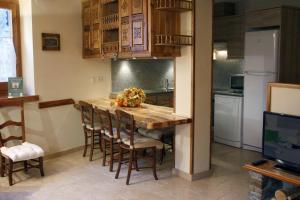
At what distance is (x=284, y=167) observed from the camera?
268 cm

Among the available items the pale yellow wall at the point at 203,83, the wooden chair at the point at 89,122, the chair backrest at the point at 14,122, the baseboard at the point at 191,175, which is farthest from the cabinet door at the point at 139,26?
the chair backrest at the point at 14,122

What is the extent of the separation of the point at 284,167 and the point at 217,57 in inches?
162

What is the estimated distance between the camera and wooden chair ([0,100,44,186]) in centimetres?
385

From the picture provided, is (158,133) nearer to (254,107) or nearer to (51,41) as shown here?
(254,107)

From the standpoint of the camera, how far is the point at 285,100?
2883 mm

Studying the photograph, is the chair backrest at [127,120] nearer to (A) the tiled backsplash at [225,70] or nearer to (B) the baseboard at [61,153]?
(B) the baseboard at [61,153]

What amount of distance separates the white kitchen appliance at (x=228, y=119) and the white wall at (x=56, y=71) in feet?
6.86

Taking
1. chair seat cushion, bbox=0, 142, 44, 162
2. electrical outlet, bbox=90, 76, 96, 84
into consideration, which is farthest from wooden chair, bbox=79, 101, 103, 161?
chair seat cushion, bbox=0, 142, 44, 162

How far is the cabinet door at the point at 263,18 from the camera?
4.81 metres

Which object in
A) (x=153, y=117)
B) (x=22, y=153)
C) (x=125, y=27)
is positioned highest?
(x=125, y=27)

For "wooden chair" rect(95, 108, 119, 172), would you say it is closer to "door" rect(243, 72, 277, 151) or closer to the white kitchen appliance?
the white kitchen appliance

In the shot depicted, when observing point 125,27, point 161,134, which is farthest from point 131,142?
point 125,27

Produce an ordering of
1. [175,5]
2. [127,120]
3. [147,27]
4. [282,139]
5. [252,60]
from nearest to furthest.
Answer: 1. [282,139]
2. [175,5]
3. [147,27]
4. [127,120]
5. [252,60]

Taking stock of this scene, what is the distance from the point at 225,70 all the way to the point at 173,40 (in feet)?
10.1
